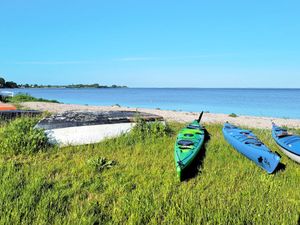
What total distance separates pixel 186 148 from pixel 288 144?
2598mm

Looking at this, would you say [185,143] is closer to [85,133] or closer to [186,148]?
[186,148]

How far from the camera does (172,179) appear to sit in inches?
172

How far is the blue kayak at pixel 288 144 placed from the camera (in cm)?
570

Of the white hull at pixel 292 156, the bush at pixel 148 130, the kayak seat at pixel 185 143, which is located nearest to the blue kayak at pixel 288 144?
the white hull at pixel 292 156

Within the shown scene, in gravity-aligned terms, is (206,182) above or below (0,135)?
below

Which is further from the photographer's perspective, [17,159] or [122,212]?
[17,159]

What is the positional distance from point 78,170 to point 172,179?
64.0 inches

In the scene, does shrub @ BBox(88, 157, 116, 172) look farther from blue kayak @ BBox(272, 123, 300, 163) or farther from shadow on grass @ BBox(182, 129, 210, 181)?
blue kayak @ BBox(272, 123, 300, 163)

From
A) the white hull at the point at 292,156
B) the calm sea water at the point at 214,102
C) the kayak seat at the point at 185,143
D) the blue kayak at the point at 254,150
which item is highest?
the kayak seat at the point at 185,143

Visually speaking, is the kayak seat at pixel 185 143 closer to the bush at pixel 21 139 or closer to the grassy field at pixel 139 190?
the grassy field at pixel 139 190

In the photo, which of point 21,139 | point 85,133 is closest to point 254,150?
point 85,133

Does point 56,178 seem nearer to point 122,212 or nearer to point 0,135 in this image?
point 122,212

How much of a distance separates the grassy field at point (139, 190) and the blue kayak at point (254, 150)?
0.15 metres

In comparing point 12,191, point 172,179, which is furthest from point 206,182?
point 12,191
